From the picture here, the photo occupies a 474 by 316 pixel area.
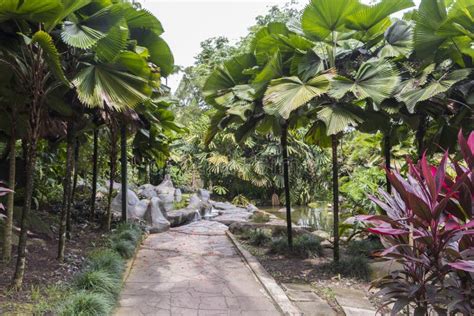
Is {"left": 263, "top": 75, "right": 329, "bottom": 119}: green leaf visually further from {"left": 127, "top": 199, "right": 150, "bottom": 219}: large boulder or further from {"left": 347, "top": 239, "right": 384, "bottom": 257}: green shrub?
{"left": 127, "top": 199, "right": 150, "bottom": 219}: large boulder

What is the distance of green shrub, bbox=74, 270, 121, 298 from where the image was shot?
4.10 metres

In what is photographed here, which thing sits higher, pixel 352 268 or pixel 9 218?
pixel 9 218

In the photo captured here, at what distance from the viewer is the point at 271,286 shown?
16.5 feet

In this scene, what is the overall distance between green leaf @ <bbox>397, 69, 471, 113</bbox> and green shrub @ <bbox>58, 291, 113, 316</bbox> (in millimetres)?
4227

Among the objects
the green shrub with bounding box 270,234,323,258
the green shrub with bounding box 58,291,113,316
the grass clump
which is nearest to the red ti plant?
the green shrub with bounding box 58,291,113,316

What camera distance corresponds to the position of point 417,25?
5199 mm

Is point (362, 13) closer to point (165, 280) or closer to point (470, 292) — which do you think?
point (470, 292)

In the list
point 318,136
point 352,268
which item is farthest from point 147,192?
point 352,268

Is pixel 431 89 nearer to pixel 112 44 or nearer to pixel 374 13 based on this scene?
pixel 374 13

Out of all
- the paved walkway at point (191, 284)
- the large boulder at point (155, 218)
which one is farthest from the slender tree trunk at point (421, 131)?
the large boulder at point (155, 218)

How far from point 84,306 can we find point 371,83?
166 inches

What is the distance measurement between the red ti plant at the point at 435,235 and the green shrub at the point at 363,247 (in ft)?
13.6

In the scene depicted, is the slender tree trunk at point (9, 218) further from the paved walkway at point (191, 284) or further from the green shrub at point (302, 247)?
the green shrub at point (302, 247)

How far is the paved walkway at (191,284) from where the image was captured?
4.25m
